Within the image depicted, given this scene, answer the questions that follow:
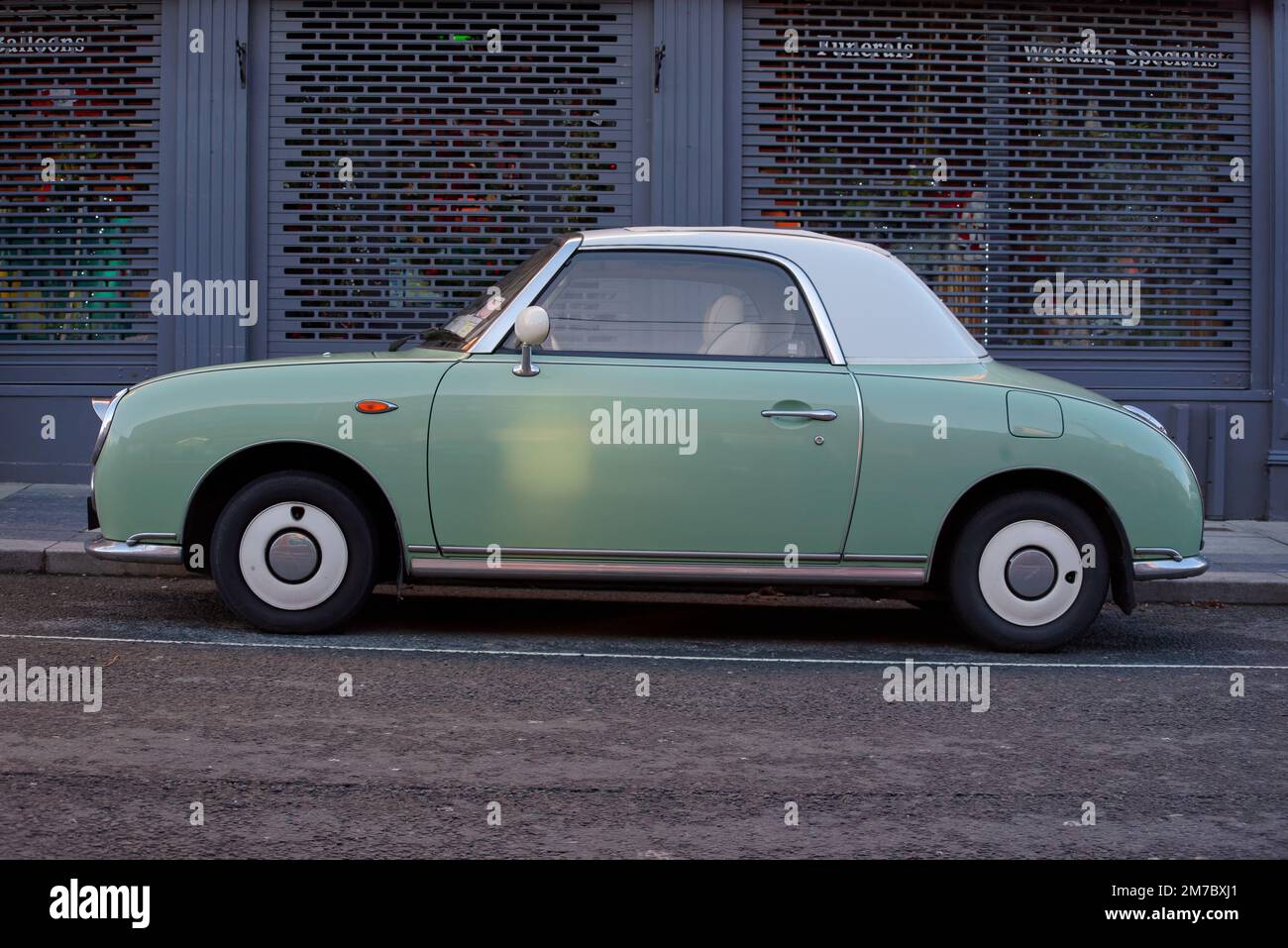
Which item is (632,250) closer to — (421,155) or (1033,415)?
(1033,415)

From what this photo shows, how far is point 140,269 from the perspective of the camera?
12.0 meters

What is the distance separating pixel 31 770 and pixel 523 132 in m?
8.11

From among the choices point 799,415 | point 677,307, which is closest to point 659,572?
point 799,415

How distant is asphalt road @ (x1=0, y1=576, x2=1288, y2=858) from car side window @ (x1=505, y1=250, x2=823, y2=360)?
1.27m

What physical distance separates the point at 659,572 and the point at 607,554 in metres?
0.23

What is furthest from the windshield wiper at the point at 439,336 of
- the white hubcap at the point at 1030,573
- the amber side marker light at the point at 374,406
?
the white hubcap at the point at 1030,573

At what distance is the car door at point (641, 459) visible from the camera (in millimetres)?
6652

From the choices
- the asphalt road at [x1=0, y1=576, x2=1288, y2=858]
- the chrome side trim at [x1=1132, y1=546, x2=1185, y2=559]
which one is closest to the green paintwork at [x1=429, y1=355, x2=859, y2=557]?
the asphalt road at [x1=0, y1=576, x2=1288, y2=858]

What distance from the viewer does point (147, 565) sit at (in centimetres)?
862

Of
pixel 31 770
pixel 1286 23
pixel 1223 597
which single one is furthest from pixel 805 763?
pixel 1286 23

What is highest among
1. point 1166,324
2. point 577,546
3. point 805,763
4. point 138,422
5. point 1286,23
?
point 1286,23

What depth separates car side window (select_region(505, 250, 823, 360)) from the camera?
22.5 feet

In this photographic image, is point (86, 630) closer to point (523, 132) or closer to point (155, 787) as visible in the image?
point (155, 787)

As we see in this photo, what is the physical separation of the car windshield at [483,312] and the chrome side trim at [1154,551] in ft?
8.99
